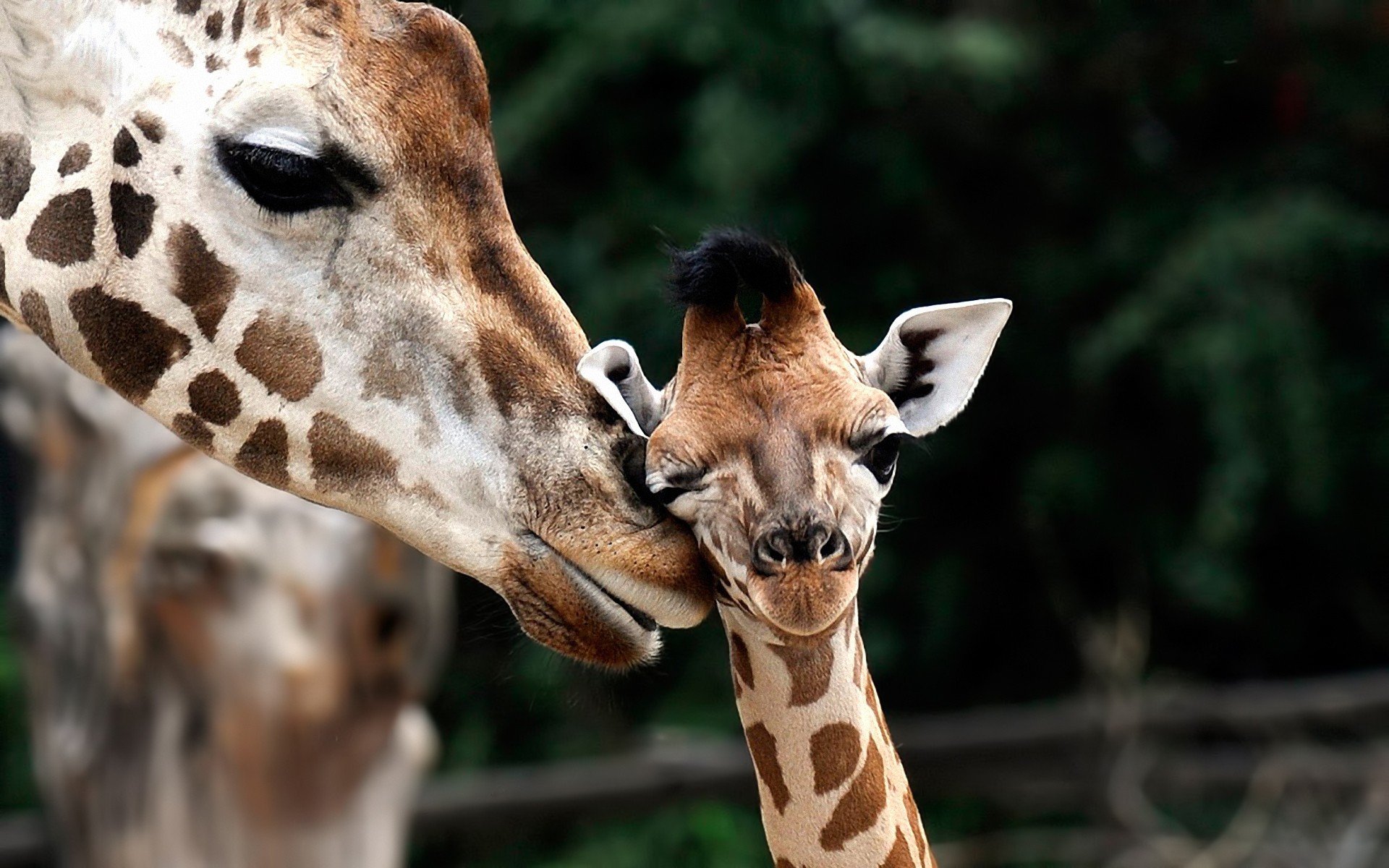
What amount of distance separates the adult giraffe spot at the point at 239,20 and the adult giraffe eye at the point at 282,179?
13cm

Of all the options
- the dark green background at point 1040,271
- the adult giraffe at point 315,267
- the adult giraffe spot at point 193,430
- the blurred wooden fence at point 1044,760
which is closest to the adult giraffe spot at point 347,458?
the adult giraffe at point 315,267

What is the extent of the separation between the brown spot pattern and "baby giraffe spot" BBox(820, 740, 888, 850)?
92mm

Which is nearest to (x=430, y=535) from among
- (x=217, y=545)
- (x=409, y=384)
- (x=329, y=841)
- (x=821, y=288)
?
(x=409, y=384)

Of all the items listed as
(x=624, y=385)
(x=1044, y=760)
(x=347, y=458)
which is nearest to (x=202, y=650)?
(x=347, y=458)

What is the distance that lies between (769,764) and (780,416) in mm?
330

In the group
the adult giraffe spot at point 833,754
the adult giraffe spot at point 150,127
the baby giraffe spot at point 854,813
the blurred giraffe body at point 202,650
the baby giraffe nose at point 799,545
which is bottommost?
the blurred giraffe body at point 202,650

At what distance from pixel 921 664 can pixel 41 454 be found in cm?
317

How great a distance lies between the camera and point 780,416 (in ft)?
4.61

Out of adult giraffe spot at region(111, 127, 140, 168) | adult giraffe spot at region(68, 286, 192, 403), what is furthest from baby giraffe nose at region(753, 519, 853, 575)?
adult giraffe spot at region(111, 127, 140, 168)

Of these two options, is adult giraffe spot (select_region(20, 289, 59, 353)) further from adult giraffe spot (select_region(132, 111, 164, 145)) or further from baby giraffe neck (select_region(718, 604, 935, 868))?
baby giraffe neck (select_region(718, 604, 935, 868))

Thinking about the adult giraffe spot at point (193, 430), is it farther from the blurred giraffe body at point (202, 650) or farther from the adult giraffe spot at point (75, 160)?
the blurred giraffe body at point (202, 650)

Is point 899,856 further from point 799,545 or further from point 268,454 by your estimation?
point 268,454

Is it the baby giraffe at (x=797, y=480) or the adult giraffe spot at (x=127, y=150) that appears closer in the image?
the baby giraffe at (x=797, y=480)

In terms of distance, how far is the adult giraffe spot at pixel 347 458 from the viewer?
1.62 m
